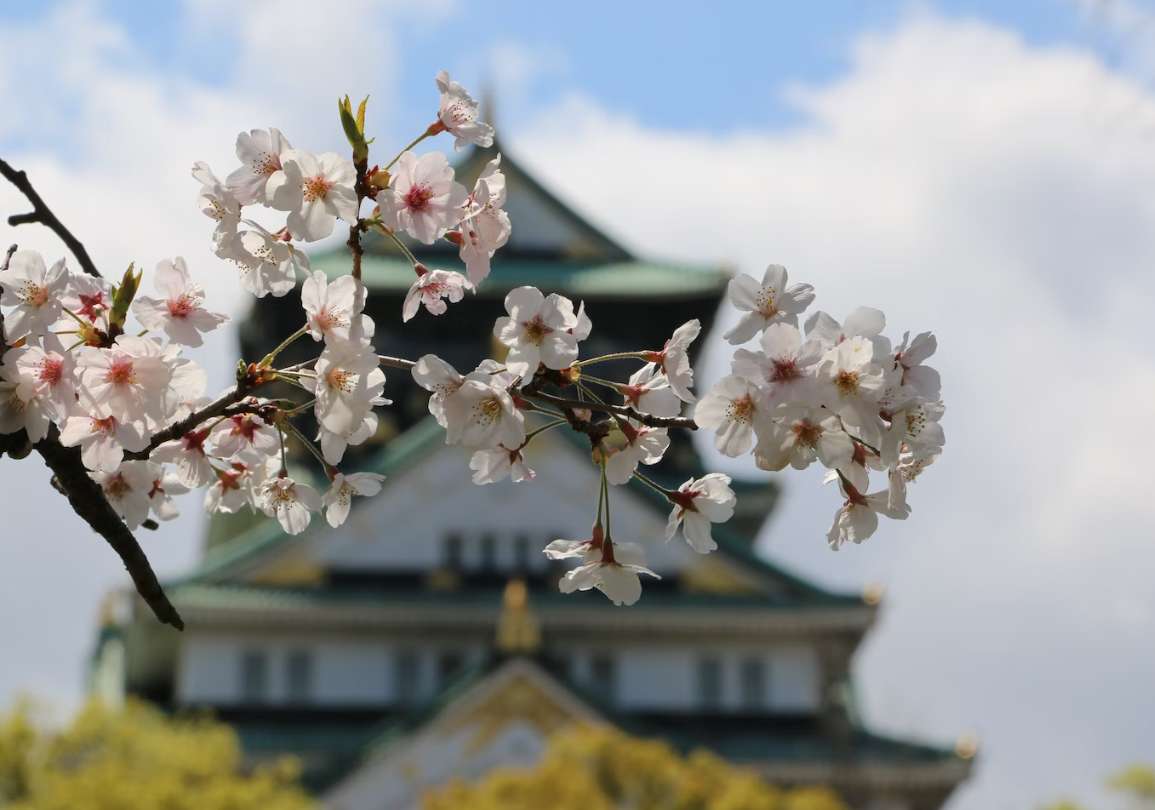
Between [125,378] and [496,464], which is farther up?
[125,378]

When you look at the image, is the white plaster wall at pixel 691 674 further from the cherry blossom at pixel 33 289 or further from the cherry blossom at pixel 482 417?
the cherry blossom at pixel 482 417

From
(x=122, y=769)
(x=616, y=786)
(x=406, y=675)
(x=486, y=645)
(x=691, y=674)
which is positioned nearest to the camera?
(x=122, y=769)

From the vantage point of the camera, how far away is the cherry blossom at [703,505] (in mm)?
3762

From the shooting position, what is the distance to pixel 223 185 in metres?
3.58

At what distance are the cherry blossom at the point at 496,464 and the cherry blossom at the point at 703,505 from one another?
35 centimetres

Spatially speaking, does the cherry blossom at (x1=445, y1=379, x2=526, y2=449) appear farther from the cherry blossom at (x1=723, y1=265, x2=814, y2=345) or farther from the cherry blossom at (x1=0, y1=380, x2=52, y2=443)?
the cherry blossom at (x1=0, y1=380, x2=52, y2=443)

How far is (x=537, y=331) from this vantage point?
339cm

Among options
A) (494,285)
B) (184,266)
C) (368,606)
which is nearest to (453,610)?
(368,606)

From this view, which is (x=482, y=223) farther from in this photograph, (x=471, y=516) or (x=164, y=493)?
(x=471, y=516)

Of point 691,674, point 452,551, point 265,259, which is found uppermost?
point 265,259

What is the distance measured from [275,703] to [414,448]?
214 inches

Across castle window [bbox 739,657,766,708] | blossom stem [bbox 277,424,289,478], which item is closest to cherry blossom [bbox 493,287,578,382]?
blossom stem [bbox 277,424,289,478]

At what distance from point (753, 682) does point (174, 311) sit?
1230 inches

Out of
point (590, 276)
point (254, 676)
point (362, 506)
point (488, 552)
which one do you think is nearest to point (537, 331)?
point (254, 676)
